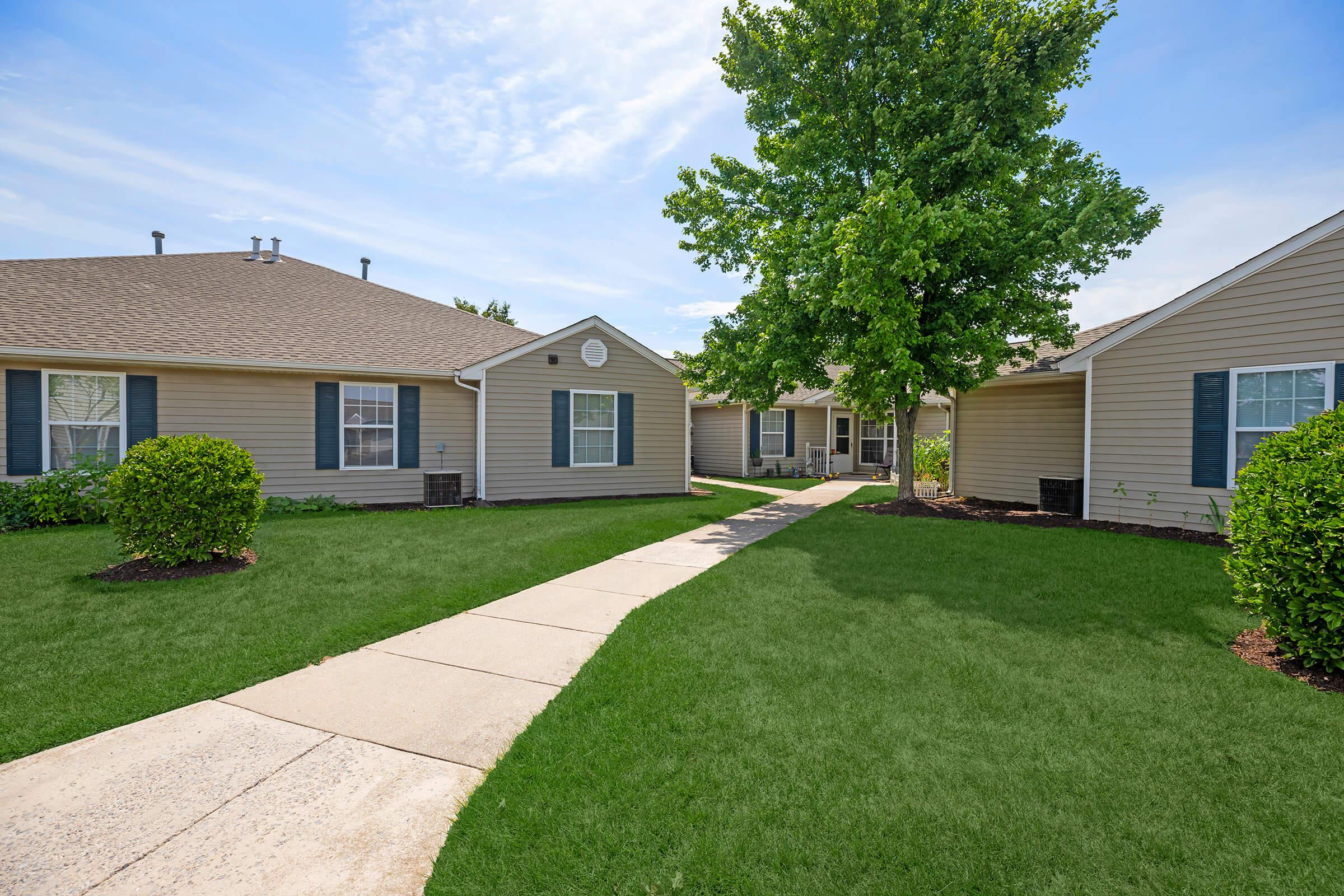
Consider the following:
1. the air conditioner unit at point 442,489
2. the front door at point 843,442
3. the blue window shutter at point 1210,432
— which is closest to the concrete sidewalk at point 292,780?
the air conditioner unit at point 442,489

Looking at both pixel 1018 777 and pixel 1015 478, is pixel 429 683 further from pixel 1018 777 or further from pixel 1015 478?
pixel 1015 478

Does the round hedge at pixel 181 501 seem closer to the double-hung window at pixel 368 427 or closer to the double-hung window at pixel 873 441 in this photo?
the double-hung window at pixel 368 427

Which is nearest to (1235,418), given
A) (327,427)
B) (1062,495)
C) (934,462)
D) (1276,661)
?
(1062,495)

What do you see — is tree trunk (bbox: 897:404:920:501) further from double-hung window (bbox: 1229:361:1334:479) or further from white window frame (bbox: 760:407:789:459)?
white window frame (bbox: 760:407:789:459)

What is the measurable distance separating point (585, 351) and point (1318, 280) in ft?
38.4

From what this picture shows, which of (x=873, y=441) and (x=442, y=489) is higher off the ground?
(x=873, y=441)

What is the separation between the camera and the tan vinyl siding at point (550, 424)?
1267 cm

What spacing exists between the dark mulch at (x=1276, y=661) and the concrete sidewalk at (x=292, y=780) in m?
4.69

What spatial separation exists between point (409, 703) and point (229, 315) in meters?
11.8

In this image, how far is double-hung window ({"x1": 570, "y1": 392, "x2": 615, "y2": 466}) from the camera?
1350cm

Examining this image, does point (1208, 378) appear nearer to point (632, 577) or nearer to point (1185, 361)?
point (1185, 361)

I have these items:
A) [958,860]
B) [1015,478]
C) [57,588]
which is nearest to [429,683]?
[958,860]

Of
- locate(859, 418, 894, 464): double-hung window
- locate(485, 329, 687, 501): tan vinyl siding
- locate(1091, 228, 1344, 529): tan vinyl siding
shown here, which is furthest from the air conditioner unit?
locate(859, 418, 894, 464): double-hung window

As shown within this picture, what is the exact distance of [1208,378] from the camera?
28.7 feet
